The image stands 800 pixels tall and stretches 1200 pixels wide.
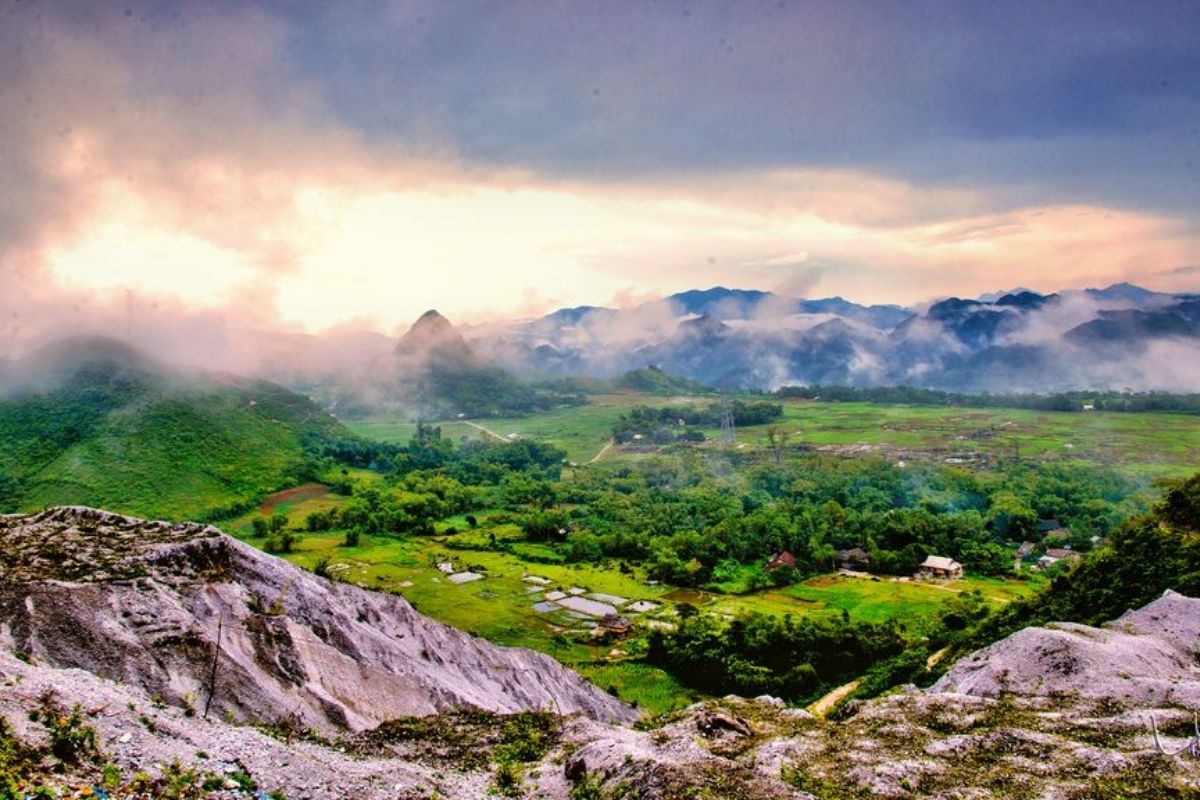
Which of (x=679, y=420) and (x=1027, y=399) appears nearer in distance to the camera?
(x=679, y=420)

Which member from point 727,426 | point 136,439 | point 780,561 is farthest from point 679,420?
point 136,439

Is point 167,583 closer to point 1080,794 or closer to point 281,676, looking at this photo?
point 281,676

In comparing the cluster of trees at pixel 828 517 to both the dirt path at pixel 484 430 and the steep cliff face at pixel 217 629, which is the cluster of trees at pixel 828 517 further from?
the dirt path at pixel 484 430

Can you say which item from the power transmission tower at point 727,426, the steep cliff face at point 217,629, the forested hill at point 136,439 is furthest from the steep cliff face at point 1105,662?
the power transmission tower at point 727,426

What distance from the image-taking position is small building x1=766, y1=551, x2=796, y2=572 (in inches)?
2367

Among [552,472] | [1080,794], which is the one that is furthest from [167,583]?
[552,472]

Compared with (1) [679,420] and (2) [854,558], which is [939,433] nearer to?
(1) [679,420]

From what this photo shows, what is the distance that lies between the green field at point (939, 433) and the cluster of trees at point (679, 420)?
3778 millimetres

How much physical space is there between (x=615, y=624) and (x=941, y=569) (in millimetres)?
30590

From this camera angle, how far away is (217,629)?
20312mm

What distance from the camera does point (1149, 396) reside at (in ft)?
443

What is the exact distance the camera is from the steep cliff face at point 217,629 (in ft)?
58.6

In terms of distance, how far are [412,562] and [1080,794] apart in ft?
183

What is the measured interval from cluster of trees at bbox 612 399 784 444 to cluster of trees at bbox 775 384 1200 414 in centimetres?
3185
